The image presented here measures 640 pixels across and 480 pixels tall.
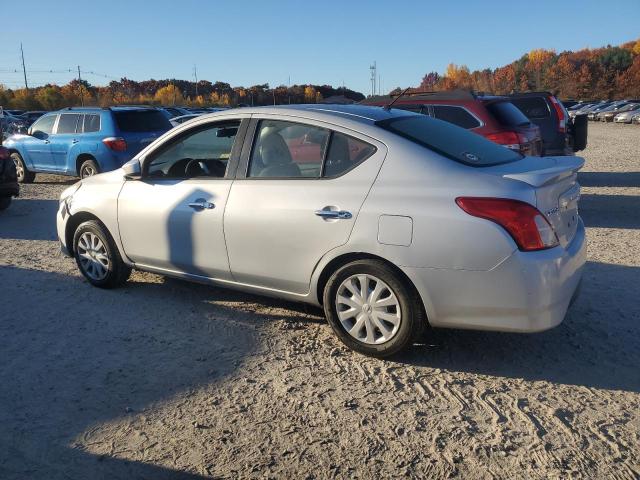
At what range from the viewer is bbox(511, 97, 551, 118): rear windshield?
37.9 ft

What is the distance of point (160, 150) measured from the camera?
4922mm

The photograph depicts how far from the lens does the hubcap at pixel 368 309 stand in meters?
3.74

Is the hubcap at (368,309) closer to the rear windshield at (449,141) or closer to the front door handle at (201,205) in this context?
the rear windshield at (449,141)

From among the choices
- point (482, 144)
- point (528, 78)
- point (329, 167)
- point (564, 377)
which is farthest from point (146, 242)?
point (528, 78)

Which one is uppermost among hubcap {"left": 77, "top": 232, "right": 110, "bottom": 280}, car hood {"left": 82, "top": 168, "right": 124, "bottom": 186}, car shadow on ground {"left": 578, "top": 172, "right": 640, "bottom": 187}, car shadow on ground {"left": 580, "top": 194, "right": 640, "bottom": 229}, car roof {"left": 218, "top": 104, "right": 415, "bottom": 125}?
car roof {"left": 218, "top": 104, "right": 415, "bottom": 125}

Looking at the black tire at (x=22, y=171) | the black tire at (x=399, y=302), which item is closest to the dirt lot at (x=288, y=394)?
the black tire at (x=399, y=302)

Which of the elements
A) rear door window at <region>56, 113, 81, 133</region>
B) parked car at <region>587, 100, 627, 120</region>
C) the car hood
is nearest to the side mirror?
the car hood

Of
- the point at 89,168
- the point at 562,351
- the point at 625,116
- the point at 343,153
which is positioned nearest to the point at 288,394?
the point at 343,153

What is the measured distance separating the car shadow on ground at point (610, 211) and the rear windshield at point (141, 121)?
811cm

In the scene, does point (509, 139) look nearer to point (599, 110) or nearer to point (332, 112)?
point (332, 112)

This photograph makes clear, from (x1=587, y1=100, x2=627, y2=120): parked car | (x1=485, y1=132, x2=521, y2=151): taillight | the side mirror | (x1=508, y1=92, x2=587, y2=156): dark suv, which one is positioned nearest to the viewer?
the side mirror

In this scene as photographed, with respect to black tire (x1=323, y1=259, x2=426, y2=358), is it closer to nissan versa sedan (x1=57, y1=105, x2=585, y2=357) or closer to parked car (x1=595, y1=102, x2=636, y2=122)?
nissan versa sedan (x1=57, y1=105, x2=585, y2=357)

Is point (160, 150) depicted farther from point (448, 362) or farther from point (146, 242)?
point (448, 362)

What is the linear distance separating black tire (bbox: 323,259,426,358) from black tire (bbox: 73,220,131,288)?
89.1 inches
